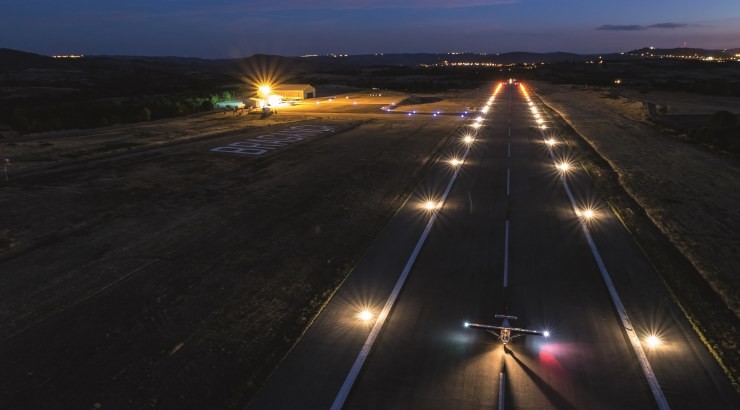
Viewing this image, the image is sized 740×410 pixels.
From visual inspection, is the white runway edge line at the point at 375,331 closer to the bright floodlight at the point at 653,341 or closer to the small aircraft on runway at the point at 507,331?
the small aircraft on runway at the point at 507,331

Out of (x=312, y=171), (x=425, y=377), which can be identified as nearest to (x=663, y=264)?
(x=425, y=377)

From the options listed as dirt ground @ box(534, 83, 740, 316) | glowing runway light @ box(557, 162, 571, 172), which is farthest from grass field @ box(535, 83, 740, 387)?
glowing runway light @ box(557, 162, 571, 172)

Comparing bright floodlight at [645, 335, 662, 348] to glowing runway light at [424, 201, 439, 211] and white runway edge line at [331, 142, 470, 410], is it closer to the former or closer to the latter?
white runway edge line at [331, 142, 470, 410]

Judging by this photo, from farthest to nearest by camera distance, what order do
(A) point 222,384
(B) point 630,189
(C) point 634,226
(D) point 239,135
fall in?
1. (D) point 239,135
2. (B) point 630,189
3. (C) point 634,226
4. (A) point 222,384

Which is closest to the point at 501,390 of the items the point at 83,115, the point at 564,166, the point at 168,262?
the point at 168,262

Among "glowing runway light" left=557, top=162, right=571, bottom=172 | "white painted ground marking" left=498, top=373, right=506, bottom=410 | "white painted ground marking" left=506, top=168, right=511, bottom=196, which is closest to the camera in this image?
"white painted ground marking" left=498, top=373, right=506, bottom=410

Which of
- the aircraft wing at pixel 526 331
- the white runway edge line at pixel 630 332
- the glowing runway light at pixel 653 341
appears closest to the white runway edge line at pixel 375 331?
the aircraft wing at pixel 526 331

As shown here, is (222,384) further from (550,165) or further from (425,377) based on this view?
(550,165)
